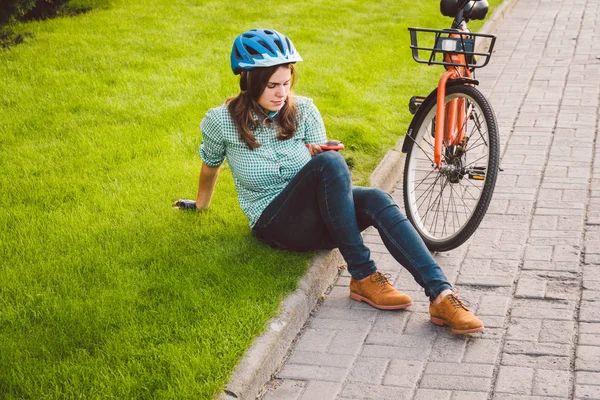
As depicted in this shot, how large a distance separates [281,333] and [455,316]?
84cm

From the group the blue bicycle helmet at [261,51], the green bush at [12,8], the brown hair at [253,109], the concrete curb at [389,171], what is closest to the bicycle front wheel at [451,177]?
the concrete curb at [389,171]

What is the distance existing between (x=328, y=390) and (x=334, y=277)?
118 centimetres

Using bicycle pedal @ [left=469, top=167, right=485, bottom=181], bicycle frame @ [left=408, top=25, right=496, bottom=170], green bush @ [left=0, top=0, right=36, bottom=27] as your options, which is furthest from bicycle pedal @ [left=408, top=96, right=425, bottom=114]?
green bush @ [left=0, top=0, right=36, bottom=27]

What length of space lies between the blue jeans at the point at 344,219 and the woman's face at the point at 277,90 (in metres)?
0.38

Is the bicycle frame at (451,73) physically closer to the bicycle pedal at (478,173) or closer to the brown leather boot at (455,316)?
the bicycle pedal at (478,173)

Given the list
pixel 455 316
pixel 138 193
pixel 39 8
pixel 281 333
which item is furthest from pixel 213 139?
pixel 39 8

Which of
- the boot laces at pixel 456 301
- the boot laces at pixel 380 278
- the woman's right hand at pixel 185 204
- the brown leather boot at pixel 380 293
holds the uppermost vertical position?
the woman's right hand at pixel 185 204

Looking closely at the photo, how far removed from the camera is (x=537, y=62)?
9602 millimetres

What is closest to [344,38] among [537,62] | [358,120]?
[537,62]

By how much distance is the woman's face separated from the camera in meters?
4.49

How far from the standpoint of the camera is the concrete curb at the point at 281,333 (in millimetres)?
3689

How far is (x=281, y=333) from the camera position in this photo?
4.09m

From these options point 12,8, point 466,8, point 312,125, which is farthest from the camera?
point 12,8

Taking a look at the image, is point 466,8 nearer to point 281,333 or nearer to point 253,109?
point 253,109
